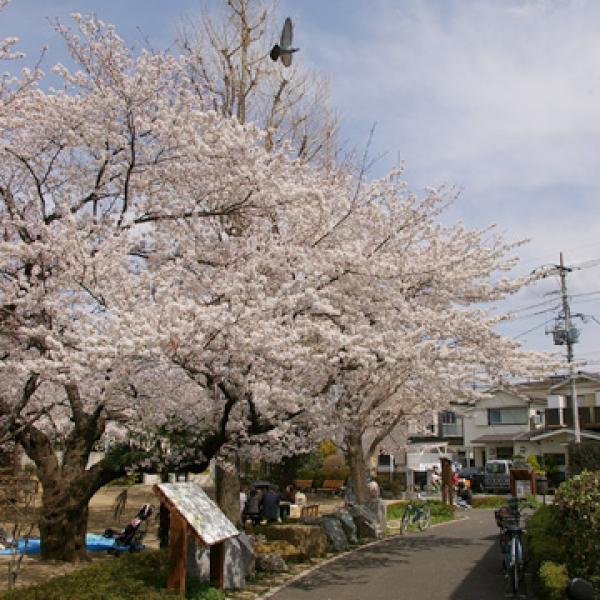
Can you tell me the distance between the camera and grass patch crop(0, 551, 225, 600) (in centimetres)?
715

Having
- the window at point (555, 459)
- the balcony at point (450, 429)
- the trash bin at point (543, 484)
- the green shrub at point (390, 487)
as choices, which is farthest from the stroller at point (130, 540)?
the balcony at point (450, 429)

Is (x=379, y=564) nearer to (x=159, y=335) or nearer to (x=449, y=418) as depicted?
(x=159, y=335)

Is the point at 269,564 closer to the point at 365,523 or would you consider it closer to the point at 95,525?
the point at 365,523

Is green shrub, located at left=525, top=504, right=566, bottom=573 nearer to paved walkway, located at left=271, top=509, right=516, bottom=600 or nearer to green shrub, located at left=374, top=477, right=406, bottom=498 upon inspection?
paved walkway, located at left=271, top=509, right=516, bottom=600

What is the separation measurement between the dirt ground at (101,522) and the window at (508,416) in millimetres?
22187

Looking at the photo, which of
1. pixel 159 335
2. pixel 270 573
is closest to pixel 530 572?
pixel 270 573

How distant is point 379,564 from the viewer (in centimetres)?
1328

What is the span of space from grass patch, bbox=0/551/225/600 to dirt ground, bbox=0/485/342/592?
1421 millimetres

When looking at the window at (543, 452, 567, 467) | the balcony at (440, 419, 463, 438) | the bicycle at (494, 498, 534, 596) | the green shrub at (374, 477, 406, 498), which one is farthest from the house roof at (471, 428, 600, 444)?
the bicycle at (494, 498, 534, 596)

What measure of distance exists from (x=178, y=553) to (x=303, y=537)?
5.99 metres

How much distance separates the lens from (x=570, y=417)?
41.1 metres

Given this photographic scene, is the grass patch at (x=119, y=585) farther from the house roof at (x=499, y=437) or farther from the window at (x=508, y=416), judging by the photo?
the window at (x=508, y=416)

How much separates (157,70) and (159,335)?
4860 mm

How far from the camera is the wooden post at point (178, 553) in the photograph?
830cm
